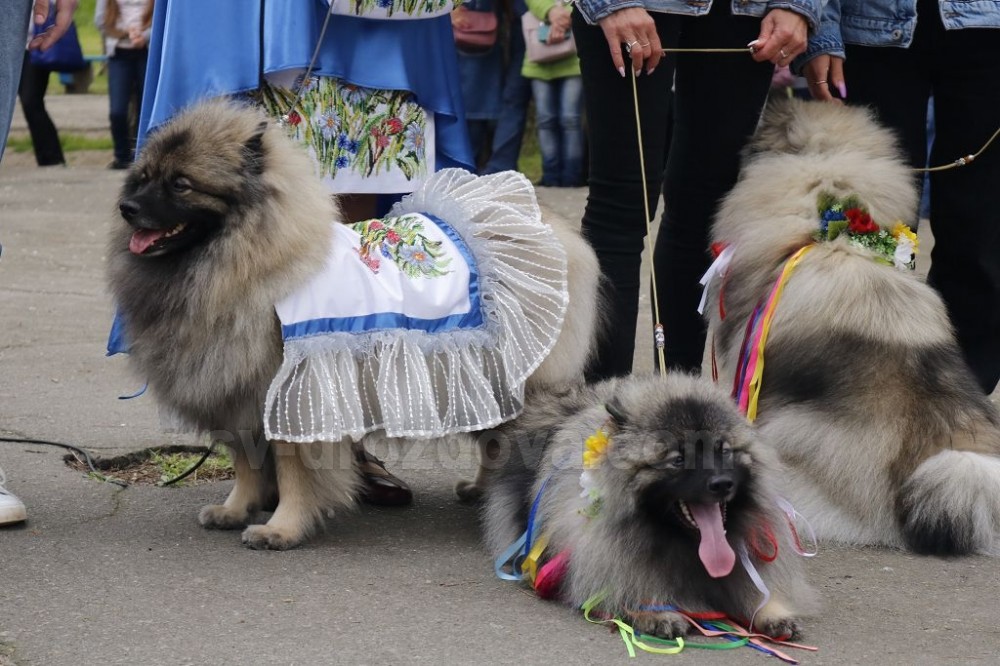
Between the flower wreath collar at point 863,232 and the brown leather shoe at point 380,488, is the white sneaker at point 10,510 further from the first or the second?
the flower wreath collar at point 863,232

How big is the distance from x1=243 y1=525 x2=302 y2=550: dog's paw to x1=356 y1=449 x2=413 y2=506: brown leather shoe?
0.45 m

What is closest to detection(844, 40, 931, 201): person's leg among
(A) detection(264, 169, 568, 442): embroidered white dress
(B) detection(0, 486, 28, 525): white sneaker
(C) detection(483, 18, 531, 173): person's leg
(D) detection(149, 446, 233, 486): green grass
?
(A) detection(264, 169, 568, 442): embroidered white dress

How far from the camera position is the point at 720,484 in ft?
8.58

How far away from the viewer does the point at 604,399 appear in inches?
123

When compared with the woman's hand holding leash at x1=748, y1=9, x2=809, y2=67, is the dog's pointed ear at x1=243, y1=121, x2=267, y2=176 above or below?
below

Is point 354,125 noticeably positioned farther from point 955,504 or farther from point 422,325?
point 955,504

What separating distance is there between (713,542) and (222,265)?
4.60 feet

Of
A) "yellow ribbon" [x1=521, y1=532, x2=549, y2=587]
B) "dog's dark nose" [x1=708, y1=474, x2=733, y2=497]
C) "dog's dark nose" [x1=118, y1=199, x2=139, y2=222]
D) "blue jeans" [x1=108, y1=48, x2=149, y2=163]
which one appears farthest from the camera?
"blue jeans" [x1=108, y1=48, x2=149, y2=163]

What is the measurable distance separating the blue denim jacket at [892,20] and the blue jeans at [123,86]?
8257 millimetres

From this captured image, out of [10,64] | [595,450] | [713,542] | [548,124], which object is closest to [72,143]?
[548,124]

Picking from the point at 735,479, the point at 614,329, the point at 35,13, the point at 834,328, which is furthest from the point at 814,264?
the point at 35,13

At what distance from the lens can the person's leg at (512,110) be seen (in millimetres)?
10242

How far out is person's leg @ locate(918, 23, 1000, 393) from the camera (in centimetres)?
396

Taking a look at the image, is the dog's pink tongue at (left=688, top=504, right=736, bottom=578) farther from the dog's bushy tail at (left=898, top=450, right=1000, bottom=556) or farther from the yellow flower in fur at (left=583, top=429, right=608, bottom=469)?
the dog's bushy tail at (left=898, top=450, right=1000, bottom=556)
